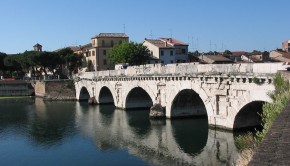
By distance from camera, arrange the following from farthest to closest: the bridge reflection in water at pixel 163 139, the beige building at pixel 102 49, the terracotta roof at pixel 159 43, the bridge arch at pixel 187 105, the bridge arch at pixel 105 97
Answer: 1. the beige building at pixel 102 49
2. the terracotta roof at pixel 159 43
3. the bridge arch at pixel 105 97
4. the bridge arch at pixel 187 105
5. the bridge reflection in water at pixel 163 139

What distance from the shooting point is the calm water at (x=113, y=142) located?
2490 centimetres

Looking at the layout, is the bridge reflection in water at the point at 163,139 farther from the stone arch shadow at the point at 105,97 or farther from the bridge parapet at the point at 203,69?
the stone arch shadow at the point at 105,97

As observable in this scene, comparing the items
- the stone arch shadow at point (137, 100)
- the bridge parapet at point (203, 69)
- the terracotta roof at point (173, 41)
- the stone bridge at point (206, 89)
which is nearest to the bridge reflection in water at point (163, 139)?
the stone bridge at point (206, 89)

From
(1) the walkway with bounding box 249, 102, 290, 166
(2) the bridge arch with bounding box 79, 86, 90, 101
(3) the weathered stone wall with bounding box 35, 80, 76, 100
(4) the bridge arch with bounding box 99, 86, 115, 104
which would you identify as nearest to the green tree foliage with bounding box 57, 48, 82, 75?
(3) the weathered stone wall with bounding box 35, 80, 76, 100

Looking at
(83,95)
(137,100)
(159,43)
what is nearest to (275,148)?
(137,100)

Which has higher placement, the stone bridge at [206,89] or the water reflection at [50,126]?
the stone bridge at [206,89]

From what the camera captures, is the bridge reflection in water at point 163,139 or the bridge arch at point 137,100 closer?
the bridge reflection in water at point 163,139

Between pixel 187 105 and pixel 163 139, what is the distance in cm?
850

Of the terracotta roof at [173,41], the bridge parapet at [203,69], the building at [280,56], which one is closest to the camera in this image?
the bridge parapet at [203,69]

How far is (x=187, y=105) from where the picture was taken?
126ft

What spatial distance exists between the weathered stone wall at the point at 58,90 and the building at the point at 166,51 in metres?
18.4

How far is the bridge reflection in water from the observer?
968 inches

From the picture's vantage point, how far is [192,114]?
38844 millimetres

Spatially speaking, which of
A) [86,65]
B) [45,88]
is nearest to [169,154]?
[45,88]
